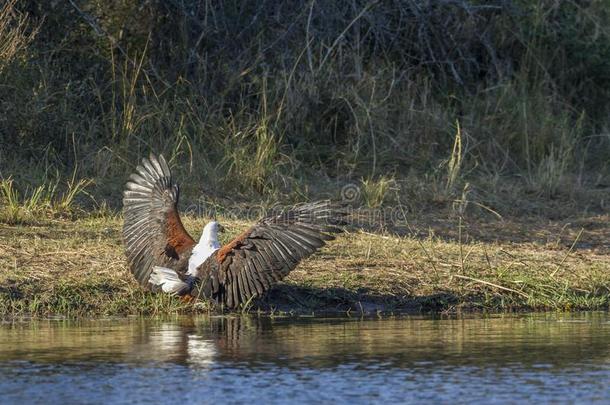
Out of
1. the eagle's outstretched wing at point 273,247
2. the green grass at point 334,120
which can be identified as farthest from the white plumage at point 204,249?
the green grass at point 334,120

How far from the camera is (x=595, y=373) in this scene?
589 cm

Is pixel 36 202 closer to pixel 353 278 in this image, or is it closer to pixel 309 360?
pixel 353 278

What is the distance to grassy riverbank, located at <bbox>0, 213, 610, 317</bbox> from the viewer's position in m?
7.79

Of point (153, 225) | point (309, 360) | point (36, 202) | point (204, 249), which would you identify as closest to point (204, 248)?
point (204, 249)

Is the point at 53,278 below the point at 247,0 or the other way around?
below

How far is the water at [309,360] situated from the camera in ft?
17.9

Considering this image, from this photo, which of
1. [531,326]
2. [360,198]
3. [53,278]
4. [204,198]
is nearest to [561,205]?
[360,198]

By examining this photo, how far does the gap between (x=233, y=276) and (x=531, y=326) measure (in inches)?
69.4

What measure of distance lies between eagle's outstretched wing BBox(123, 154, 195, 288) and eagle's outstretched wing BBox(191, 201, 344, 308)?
40 centimetres

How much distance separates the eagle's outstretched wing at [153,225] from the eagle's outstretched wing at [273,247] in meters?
0.40

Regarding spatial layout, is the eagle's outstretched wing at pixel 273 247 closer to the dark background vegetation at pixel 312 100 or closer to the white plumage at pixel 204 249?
the white plumage at pixel 204 249

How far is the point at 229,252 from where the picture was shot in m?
7.37

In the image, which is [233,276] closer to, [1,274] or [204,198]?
[1,274]

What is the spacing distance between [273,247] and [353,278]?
1.08m
